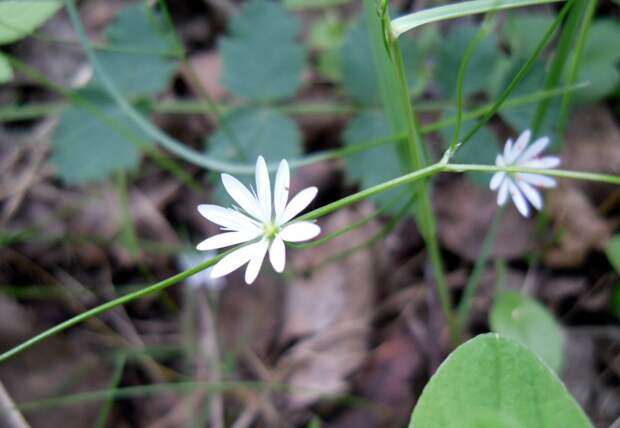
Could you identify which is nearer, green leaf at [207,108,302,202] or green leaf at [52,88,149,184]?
green leaf at [207,108,302,202]

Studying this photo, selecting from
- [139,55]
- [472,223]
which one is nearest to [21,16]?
[139,55]

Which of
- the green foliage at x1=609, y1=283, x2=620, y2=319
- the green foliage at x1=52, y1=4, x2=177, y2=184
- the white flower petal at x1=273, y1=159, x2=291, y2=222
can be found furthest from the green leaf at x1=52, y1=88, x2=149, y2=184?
the green foliage at x1=609, y1=283, x2=620, y2=319

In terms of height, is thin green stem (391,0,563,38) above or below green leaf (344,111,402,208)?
below

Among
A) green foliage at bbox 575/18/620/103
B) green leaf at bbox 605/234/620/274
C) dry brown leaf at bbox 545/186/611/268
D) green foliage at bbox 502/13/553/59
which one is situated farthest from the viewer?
dry brown leaf at bbox 545/186/611/268

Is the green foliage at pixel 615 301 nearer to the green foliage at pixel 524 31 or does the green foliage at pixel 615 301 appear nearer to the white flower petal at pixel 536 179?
the white flower petal at pixel 536 179

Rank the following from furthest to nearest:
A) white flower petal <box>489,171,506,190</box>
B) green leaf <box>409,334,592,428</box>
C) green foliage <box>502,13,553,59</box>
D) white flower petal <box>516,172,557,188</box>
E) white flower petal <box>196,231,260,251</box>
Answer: green foliage <box>502,13,553,59</box> < white flower petal <box>516,172,557,188</box> < white flower petal <box>489,171,506,190</box> < white flower petal <box>196,231,260,251</box> < green leaf <box>409,334,592,428</box>

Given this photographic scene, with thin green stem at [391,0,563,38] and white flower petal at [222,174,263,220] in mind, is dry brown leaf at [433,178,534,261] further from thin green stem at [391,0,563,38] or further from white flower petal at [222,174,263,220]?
white flower petal at [222,174,263,220]
